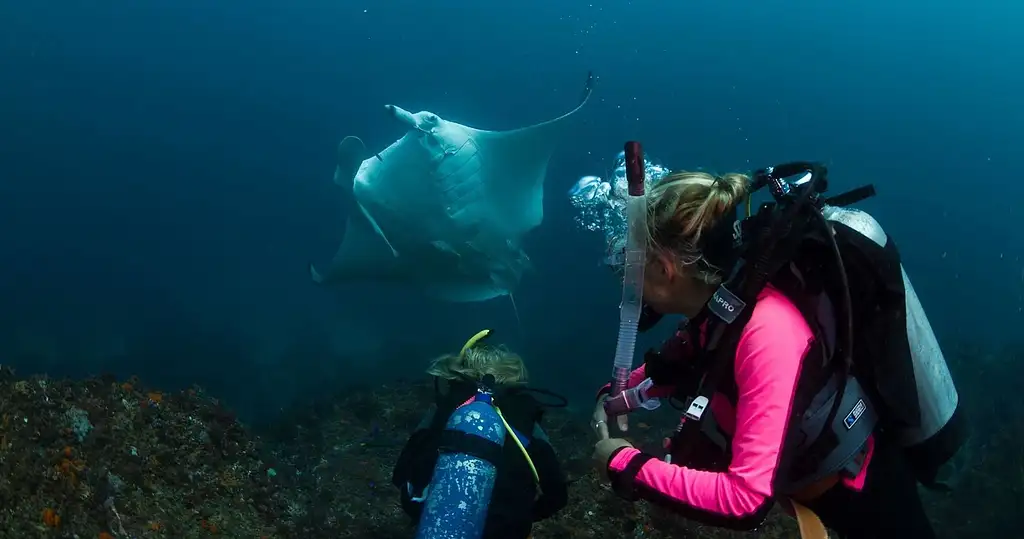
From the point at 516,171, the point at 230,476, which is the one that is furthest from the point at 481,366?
the point at 516,171

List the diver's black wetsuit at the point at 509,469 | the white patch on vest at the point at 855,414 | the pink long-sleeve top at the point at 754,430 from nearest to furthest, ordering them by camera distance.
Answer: the pink long-sleeve top at the point at 754,430
the white patch on vest at the point at 855,414
the diver's black wetsuit at the point at 509,469

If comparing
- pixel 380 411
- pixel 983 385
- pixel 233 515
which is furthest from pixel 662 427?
pixel 983 385

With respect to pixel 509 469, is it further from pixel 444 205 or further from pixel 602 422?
pixel 444 205

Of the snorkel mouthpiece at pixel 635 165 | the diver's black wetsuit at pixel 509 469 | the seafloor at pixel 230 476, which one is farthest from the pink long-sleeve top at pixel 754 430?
the seafloor at pixel 230 476

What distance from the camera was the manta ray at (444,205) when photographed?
868cm

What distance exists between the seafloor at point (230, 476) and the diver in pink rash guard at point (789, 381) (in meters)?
3.01

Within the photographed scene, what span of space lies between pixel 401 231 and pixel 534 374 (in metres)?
5.35

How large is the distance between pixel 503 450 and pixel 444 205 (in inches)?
243

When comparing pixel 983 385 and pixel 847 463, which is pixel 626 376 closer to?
pixel 847 463

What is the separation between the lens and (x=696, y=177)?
204 centimetres

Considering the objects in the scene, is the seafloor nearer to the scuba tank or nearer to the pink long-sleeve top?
the scuba tank

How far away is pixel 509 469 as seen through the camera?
3.12 metres

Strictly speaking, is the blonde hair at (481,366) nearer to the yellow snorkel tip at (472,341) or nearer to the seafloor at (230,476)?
the yellow snorkel tip at (472,341)

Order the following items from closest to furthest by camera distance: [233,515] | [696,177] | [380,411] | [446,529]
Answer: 1. [696,177]
2. [446,529]
3. [233,515]
4. [380,411]
